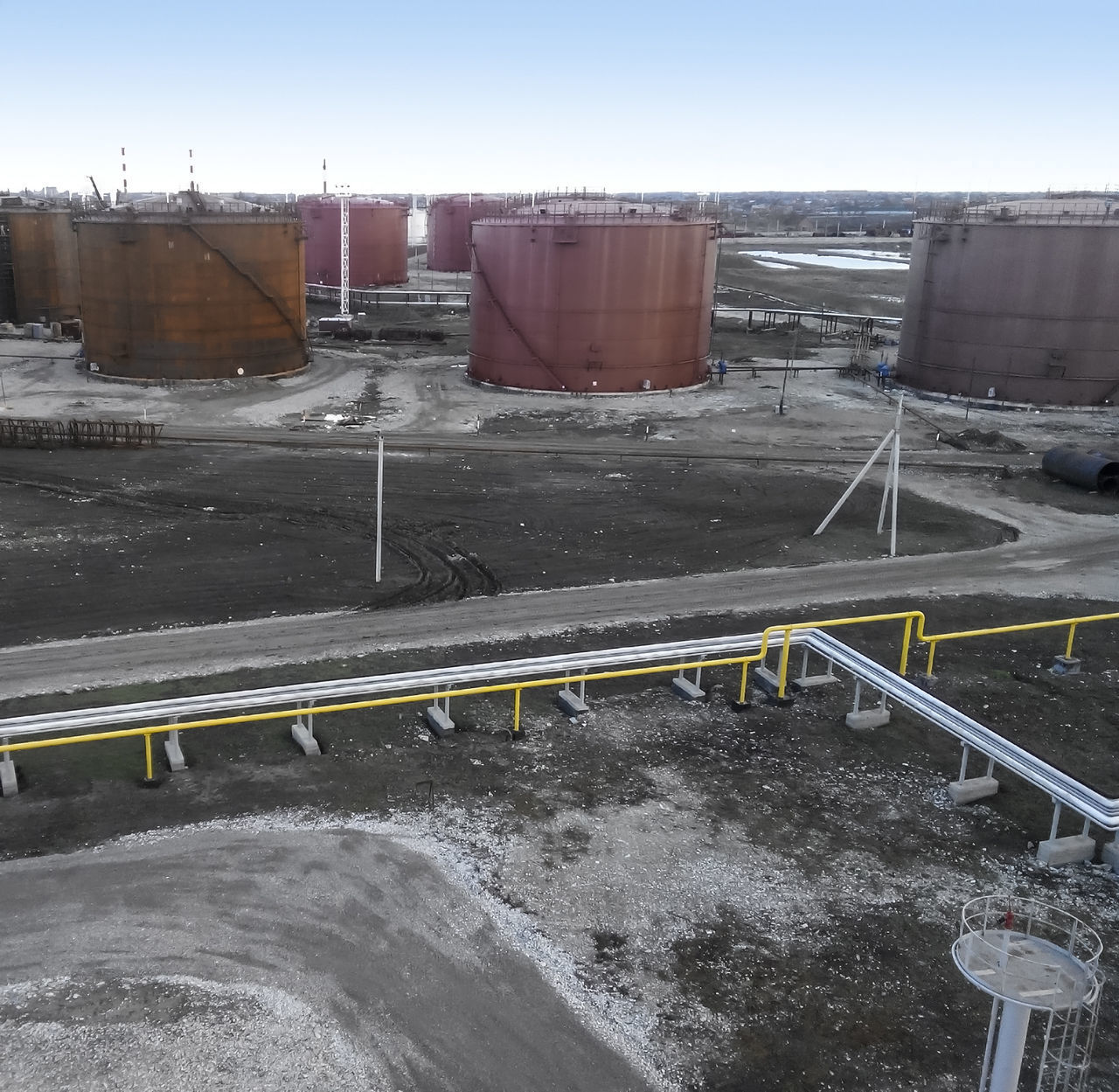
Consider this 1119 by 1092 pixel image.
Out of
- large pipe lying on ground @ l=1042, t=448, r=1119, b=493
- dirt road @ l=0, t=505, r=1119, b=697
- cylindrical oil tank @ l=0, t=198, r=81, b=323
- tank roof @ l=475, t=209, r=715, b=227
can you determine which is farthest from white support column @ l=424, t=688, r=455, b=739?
cylindrical oil tank @ l=0, t=198, r=81, b=323

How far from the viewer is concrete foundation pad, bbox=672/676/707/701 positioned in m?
13.9

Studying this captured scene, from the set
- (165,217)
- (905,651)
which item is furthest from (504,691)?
(165,217)

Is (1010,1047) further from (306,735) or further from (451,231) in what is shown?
(451,231)

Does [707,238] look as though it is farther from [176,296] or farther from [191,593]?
[191,593]

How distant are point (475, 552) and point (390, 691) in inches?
267

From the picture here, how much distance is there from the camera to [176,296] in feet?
121

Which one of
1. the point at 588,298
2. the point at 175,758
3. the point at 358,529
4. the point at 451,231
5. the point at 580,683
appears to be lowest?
the point at 358,529

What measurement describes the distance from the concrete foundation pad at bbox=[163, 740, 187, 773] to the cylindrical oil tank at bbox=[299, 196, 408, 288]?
60337 mm

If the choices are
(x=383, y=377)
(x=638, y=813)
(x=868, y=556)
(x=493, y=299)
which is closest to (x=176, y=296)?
(x=383, y=377)

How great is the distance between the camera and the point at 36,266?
50656 mm

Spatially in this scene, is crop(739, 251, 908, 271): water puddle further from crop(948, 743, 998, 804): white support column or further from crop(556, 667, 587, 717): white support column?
crop(948, 743, 998, 804): white support column

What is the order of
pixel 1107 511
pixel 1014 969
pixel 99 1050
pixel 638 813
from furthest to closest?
pixel 1107 511 < pixel 638 813 < pixel 99 1050 < pixel 1014 969

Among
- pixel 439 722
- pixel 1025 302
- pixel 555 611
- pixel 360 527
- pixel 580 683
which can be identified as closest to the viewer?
pixel 439 722

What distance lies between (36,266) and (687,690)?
47.1 m
